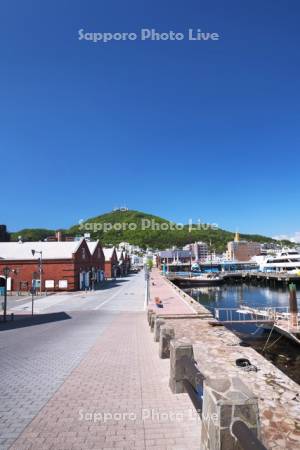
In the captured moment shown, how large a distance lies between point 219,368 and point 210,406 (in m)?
7.79

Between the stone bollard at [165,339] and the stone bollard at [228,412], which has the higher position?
the stone bollard at [228,412]

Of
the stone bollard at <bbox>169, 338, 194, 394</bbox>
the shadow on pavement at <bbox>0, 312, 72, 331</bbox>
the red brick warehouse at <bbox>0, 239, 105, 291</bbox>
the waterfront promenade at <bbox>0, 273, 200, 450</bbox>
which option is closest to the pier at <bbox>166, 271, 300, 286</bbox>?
the red brick warehouse at <bbox>0, 239, 105, 291</bbox>

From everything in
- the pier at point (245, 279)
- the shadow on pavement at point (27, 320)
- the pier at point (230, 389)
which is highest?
the pier at point (230, 389)

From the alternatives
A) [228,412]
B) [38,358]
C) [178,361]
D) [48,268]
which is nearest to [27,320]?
[38,358]

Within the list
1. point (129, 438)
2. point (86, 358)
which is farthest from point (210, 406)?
point (86, 358)

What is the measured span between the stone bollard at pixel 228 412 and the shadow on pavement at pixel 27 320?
1869 cm

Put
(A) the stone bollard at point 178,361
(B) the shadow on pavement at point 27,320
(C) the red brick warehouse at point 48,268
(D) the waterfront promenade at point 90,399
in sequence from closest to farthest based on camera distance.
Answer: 1. (D) the waterfront promenade at point 90,399
2. (A) the stone bollard at point 178,361
3. (B) the shadow on pavement at point 27,320
4. (C) the red brick warehouse at point 48,268

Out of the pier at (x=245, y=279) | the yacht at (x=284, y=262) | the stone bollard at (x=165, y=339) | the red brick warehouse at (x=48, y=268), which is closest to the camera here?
the stone bollard at (x=165, y=339)

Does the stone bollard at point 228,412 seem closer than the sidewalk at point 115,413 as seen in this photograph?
Yes

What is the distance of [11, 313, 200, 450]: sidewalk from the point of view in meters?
6.00

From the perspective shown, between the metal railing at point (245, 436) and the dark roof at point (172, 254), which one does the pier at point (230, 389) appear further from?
the dark roof at point (172, 254)

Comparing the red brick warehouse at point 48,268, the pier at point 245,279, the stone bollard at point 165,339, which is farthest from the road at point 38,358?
the pier at point 245,279

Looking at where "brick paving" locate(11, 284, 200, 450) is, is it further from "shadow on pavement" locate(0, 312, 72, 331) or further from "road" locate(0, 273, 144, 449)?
"shadow on pavement" locate(0, 312, 72, 331)

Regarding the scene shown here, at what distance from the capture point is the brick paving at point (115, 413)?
6.01 m
